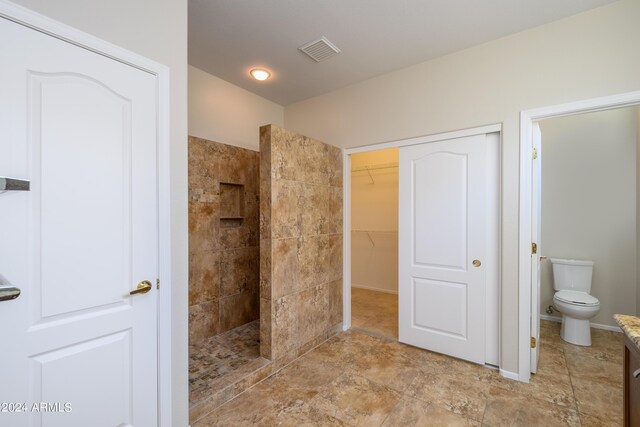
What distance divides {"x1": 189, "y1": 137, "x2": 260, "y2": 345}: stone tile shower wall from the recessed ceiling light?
2.65 ft

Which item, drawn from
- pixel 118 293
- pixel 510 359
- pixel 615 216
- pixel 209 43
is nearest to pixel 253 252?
pixel 118 293

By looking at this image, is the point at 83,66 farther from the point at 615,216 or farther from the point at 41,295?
the point at 615,216

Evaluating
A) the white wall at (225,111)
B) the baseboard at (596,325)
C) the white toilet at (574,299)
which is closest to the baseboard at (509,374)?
the white toilet at (574,299)

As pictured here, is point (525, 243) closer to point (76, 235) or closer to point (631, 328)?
point (631, 328)

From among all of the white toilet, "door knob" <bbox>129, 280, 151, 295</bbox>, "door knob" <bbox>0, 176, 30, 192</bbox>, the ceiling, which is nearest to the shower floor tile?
"door knob" <bbox>129, 280, 151, 295</bbox>

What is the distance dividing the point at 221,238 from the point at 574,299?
379cm

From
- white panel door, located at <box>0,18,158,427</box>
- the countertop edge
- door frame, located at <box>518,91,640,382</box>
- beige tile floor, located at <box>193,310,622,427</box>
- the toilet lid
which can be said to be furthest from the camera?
the toilet lid

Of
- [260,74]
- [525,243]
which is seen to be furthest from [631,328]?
[260,74]

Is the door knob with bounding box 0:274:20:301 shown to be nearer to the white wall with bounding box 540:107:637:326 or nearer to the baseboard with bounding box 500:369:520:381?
the baseboard with bounding box 500:369:520:381

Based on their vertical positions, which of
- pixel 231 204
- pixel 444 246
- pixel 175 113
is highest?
pixel 175 113

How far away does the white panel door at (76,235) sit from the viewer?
1096 mm

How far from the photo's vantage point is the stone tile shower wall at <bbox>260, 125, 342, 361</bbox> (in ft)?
7.79

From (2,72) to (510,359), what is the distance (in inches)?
139

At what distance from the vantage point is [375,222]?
4973mm
